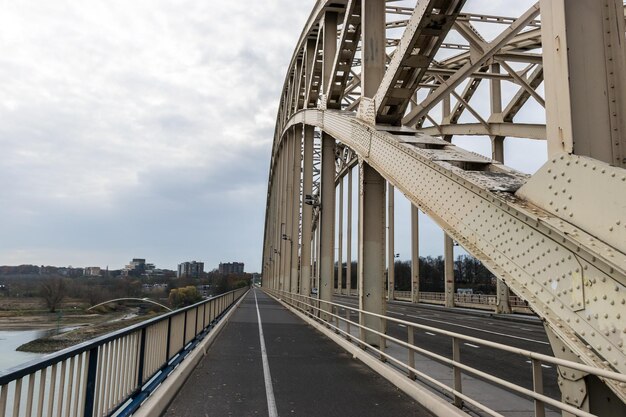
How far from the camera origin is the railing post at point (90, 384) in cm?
447

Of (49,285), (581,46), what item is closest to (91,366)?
(581,46)

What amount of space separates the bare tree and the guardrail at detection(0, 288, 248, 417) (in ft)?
111

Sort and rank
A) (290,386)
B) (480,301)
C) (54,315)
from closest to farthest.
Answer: (290,386) < (480,301) < (54,315)

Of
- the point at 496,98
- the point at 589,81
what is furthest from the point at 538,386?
the point at 496,98

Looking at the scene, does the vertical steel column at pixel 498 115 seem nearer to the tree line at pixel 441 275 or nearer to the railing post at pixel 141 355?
the railing post at pixel 141 355

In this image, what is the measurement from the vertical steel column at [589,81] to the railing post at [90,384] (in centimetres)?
527

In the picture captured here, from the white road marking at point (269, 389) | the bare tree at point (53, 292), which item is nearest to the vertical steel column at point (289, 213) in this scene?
the bare tree at point (53, 292)

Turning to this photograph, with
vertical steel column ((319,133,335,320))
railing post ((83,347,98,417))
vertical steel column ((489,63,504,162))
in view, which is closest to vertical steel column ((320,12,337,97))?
vertical steel column ((319,133,335,320))

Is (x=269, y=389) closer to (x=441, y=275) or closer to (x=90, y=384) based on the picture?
(x=90, y=384)

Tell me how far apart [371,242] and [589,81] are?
7653 mm

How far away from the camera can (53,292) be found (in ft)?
122

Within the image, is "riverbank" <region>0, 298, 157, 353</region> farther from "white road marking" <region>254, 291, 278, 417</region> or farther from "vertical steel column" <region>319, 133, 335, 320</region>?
"white road marking" <region>254, 291, 278, 417</region>

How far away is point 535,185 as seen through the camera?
4973 mm

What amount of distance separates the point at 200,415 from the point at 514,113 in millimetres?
27266
